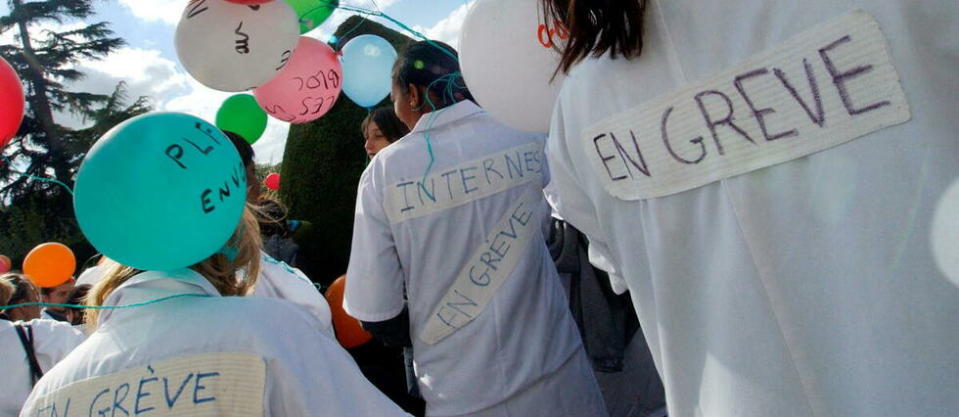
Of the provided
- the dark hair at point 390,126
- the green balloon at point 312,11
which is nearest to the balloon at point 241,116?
the dark hair at point 390,126

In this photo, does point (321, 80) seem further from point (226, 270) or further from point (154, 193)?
point (154, 193)

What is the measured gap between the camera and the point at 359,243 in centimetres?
219

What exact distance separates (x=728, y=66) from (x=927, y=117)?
250mm

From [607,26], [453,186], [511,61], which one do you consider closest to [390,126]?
[453,186]

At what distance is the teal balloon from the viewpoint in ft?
9.98

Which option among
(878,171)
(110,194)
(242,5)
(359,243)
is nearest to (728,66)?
(878,171)

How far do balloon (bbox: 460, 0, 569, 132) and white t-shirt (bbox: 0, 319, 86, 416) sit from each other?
6.04ft

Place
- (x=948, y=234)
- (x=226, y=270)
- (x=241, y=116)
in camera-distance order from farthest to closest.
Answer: (x=241, y=116) → (x=226, y=270) → (x=948, y=234)

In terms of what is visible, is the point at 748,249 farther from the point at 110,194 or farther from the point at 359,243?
the point at 359,243

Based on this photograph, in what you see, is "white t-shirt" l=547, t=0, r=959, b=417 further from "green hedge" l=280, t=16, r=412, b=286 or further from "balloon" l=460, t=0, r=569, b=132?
"green hedge" l=280, t=16, r=412, b=286

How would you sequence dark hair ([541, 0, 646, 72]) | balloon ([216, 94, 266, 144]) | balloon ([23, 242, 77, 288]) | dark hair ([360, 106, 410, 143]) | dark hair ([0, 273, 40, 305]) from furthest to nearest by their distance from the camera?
balloon ([23, 242, 77, 288]) < balloon ([216, 94, 266, 144]) < dark hair ([360, 106, 410, 143]) < dark hair ([0, 273, 40, 305]) < dark hair ([541, 0, 646, 72])

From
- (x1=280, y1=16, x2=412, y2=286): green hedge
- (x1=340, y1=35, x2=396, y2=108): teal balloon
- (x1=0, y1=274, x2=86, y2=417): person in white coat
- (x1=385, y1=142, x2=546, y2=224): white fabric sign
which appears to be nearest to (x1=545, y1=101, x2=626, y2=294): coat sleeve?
(x1=385, y1=142, x2=546, y2=224): white fabric sign

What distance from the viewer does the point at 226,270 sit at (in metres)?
1.46

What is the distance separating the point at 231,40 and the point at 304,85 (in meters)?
0.64
